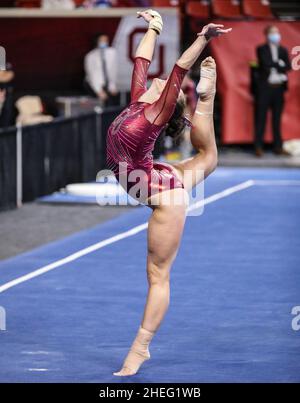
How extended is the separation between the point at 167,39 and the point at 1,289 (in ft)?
35.8

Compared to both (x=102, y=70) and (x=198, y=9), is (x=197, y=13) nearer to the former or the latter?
(x=198, y=9)

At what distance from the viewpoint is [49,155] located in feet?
47.3

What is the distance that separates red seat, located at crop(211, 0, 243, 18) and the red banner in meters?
0.44

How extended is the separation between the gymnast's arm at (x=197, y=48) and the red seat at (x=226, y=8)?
13.8 meters

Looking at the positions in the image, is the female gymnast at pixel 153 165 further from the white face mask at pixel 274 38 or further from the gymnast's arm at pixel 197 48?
the white face mask at pixel 274 38

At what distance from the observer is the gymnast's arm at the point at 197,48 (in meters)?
5.93

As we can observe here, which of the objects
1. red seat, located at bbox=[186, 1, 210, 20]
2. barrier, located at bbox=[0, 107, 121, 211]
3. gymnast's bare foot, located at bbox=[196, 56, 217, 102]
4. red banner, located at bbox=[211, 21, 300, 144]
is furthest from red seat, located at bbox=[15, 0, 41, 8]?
gymnast's bare foot, located at bbox=[196, 56, 217, 102]

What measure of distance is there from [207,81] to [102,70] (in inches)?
501

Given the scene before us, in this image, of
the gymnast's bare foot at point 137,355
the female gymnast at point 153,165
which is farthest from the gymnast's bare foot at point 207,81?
the gymnast's bare foot at point 137,355

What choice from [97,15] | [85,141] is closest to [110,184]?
[85,141]

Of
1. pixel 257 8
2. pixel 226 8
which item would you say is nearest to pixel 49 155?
pixel 226 8

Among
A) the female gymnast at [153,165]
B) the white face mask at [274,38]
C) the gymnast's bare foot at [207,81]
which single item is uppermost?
the gymnast's bare foot at [207,81]

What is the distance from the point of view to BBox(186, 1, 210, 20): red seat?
1978 cm

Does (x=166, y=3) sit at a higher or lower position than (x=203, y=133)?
lower
